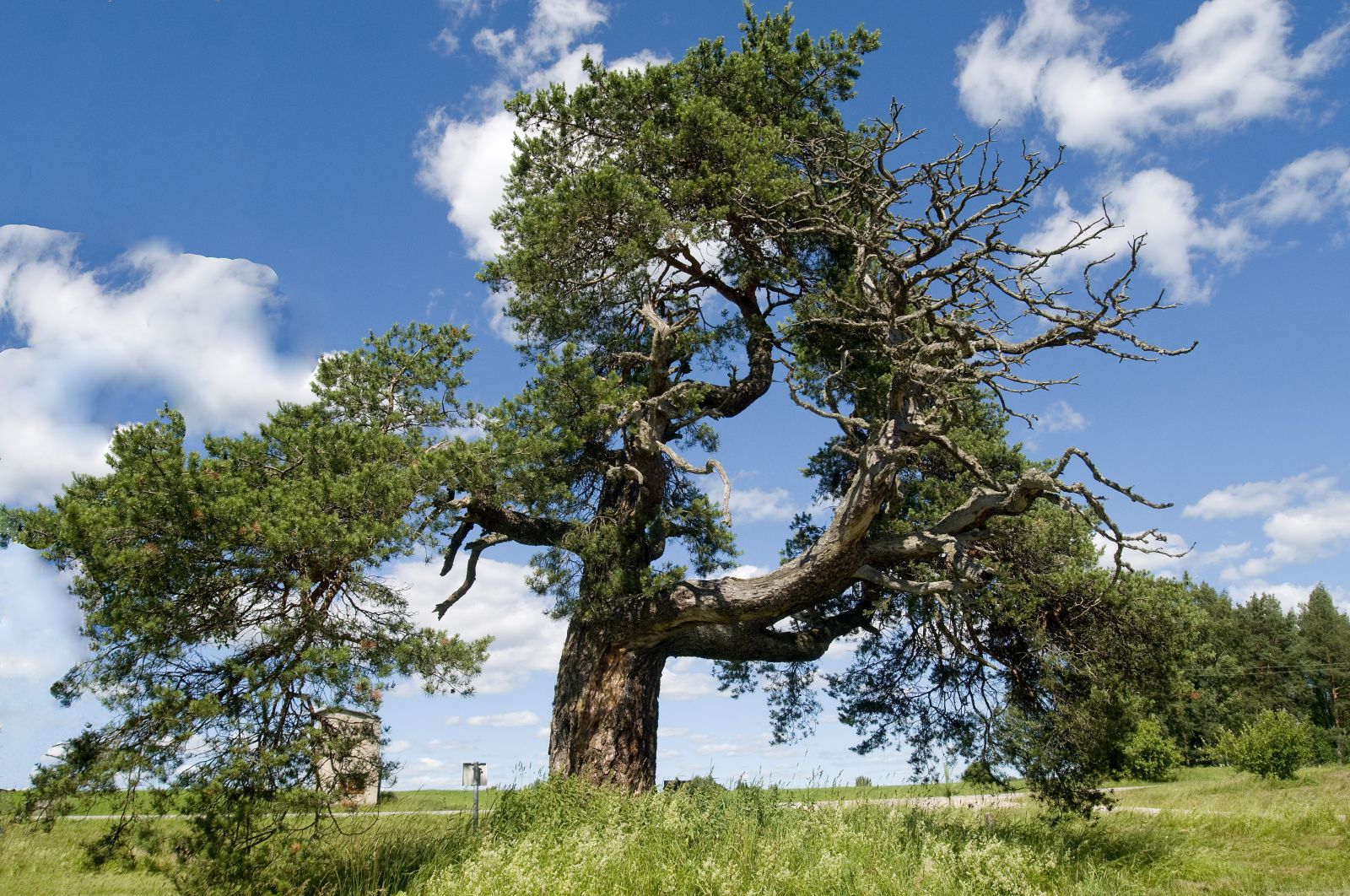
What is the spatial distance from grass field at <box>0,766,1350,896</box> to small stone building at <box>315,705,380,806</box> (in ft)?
2.06

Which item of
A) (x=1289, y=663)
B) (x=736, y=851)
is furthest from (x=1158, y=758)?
(x=736, y=851)

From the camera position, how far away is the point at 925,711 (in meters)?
14.4

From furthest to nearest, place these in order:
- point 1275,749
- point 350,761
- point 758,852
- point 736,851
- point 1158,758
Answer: point 1158,758, point 1275,749, point 758,852, point 736,851, point 350,761

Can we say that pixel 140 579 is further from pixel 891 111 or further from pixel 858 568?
pixel 891 111

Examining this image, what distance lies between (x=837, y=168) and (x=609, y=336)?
4.49 metres

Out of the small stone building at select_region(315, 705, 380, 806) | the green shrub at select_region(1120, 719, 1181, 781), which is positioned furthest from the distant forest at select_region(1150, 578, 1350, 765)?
the small stone building at select_region(315, 705, 380, 806)

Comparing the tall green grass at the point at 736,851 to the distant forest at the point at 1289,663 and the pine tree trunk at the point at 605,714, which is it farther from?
the distant forest at the point at 1289,663

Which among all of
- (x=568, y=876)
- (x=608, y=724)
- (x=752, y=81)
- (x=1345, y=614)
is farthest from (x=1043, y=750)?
(x=1345, y=614)

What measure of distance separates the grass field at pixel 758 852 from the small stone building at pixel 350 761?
63 cm

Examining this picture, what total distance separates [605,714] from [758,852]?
153 inches

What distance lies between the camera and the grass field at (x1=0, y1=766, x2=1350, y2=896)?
745cm

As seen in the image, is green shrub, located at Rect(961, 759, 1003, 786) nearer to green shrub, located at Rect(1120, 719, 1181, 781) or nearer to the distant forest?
green shrub, located at Rect(1120, 719, 1181, 781)

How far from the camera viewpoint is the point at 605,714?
1178 cm

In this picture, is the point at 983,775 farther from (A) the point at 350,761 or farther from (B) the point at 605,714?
(A) the point at 350,761
